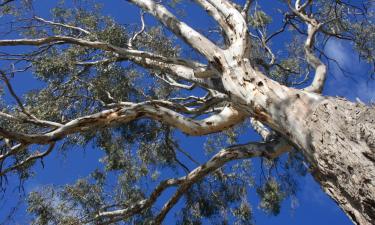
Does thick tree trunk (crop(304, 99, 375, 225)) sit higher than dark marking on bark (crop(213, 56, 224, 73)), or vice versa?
dark marking on bark (crop(213, 56, 224, 73))

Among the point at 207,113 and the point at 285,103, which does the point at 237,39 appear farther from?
the point at 207,113

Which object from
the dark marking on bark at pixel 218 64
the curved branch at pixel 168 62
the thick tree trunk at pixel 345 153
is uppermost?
the curved branch at pixel 168 62

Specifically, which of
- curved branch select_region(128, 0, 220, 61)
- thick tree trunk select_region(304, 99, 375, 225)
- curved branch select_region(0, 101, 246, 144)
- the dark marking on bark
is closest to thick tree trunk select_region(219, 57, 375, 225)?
thick tree trunk select_region(304, 99, 375, 225)

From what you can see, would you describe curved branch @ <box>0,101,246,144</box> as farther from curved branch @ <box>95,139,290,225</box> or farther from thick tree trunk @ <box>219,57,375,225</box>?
thick tree trunk @ <box>219,57,375,225</box>

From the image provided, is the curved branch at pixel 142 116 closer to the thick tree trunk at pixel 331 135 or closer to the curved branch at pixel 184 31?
the curved branch at pixel 184 31

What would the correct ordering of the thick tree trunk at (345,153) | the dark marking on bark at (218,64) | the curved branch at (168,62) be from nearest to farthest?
the thick tree trunk at (345,153), the dark marking on bark at (218,64), the curved branch at (168,62)

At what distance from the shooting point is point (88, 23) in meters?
8.67

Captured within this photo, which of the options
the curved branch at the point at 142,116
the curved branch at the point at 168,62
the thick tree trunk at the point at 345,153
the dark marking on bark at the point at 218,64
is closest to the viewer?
the thick tree trunk at the point at 345,153

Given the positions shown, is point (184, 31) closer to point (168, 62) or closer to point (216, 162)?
point (168, 62)

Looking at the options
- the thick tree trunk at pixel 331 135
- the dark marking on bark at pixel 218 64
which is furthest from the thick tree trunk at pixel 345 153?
the dark marking on bark at pixel 218 64

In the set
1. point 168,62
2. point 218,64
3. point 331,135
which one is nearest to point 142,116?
point 168,62

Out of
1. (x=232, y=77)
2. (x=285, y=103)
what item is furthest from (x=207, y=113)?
(x=285, y=103)

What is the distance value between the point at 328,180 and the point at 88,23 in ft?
20.2

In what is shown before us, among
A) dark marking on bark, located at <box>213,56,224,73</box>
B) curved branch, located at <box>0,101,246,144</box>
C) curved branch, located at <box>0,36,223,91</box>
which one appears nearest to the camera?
curved branch, located at <box>0,101,246,144</box>
